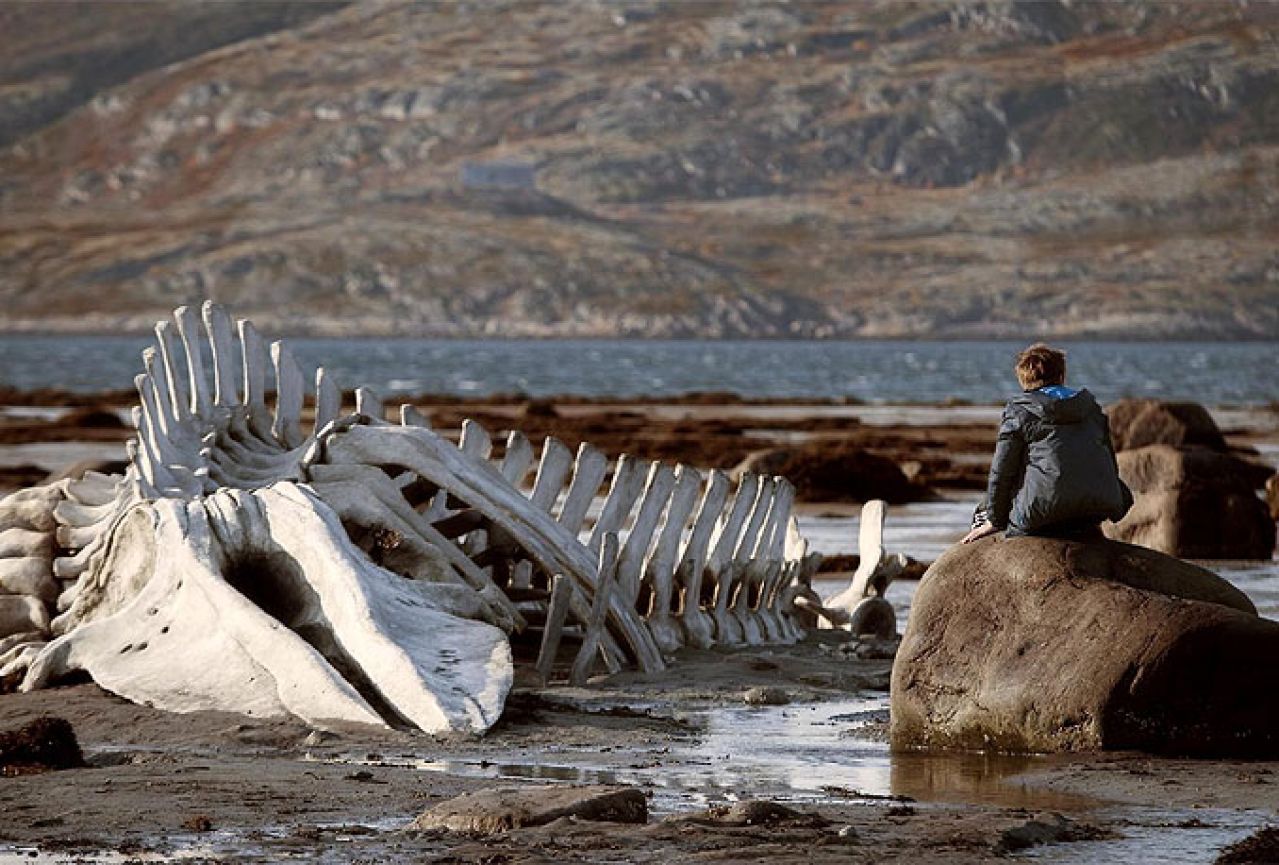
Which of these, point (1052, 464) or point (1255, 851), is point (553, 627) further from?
point (1255, 851)

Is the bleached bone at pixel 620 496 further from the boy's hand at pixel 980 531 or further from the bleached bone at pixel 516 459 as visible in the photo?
the boy's hand at pixel 980 531

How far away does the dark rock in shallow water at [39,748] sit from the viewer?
8.95 m

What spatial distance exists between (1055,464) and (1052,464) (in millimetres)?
14

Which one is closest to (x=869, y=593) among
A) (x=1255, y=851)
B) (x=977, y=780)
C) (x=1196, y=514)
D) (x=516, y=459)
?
(x=516, y=459)

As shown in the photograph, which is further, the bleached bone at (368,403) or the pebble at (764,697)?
the bleached bone at (368,403)

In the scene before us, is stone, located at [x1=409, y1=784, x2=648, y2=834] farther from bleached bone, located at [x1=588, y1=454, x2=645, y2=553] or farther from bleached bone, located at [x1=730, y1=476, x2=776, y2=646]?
bleached bone, located at [x1=730, y1=476, x2=776, y2=646]

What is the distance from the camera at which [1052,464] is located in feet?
33.2

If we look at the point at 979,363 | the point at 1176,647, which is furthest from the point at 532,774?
the point at 979,363

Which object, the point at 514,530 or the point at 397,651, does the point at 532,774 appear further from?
the point at 514,530

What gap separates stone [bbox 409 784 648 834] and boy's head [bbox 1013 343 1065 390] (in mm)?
3154

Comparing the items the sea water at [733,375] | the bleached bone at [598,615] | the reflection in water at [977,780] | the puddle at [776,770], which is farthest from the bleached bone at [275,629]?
the sea water at [733,375]

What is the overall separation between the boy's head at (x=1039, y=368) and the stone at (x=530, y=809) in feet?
10.3

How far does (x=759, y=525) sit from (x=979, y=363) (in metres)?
144

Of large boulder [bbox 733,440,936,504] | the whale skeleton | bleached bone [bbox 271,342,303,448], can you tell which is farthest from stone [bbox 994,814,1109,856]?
large boulder [bbox 733,440,936,504]
